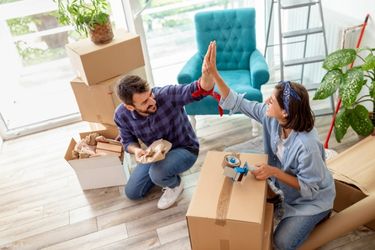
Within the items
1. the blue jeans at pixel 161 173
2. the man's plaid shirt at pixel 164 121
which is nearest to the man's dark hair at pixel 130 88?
the man's plaid shirt at pixel 164 121

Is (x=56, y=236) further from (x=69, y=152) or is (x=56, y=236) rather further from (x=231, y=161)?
(x=231, y=161)

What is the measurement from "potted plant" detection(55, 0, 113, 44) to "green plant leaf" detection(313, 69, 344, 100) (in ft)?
4.63

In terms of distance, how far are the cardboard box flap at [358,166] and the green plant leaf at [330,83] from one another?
0.36 m

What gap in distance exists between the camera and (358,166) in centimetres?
189

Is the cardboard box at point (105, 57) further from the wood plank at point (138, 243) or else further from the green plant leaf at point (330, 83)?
the green plant leaf at point (330, 83)

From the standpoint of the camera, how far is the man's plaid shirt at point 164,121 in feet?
6.30

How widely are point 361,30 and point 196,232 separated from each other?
1.87 meters

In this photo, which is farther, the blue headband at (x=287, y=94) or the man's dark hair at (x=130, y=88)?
the man's dark hair at (x=130, y=88)

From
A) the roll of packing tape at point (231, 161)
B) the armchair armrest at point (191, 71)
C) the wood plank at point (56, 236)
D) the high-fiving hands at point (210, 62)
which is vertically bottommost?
the wood plank at point (56, 236)

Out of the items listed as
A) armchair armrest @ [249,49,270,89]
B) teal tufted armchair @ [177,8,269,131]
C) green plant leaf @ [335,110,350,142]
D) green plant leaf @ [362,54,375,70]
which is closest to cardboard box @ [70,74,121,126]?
teal tufted armchair @ [177,8,269,131]

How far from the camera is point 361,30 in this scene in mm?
2391

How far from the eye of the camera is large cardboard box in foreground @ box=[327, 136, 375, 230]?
177cm

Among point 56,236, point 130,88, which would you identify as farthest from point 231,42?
point 56,236

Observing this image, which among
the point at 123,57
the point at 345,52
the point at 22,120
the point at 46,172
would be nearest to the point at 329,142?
the point at 345,52
